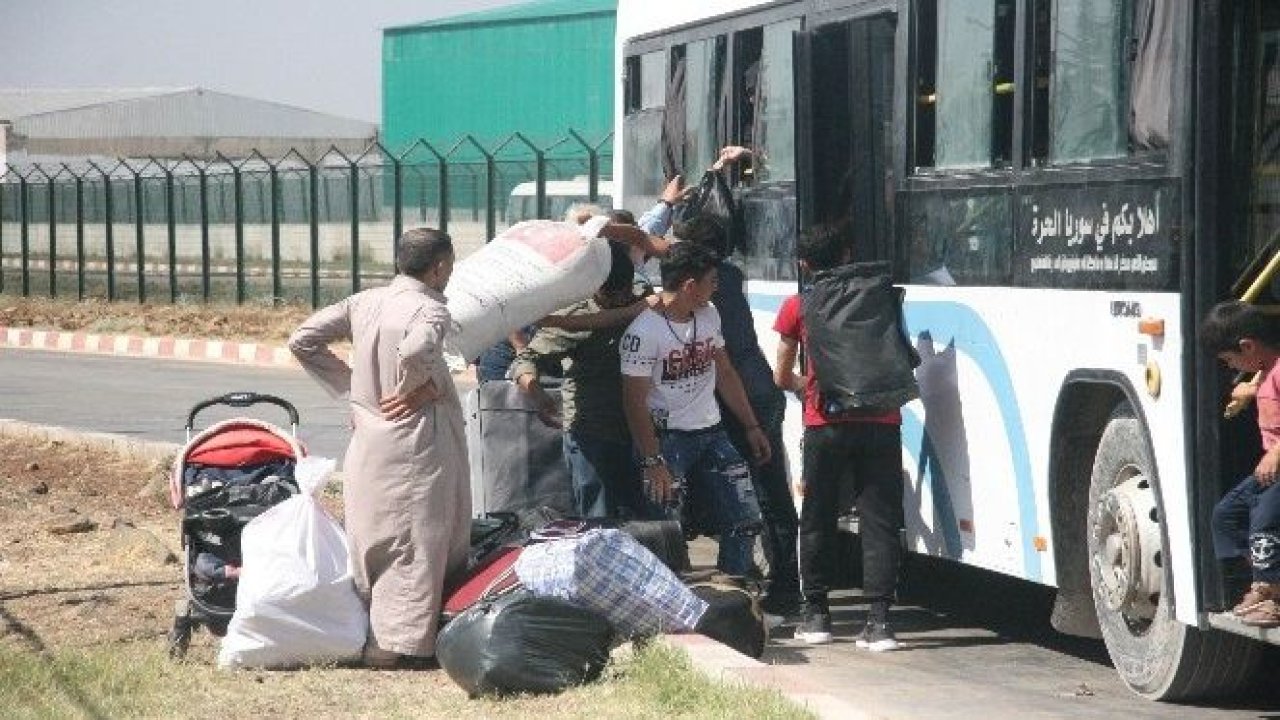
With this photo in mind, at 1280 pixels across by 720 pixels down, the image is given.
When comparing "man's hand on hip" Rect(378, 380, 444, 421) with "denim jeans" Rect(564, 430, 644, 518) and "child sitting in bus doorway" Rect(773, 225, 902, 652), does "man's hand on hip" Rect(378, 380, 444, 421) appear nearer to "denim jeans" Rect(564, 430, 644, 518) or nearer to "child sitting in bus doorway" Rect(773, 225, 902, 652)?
"denim jeans" Rect(564, 430, 644, 518)

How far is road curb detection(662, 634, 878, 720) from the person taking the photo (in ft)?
25.4

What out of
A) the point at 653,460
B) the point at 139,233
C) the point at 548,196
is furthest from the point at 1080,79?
the point at 139,233

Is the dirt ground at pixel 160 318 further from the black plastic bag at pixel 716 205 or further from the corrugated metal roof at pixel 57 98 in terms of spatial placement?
the corrugated metal roof at pixel 57 98

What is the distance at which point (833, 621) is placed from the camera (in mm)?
11320

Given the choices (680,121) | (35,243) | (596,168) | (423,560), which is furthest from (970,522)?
(35,243)

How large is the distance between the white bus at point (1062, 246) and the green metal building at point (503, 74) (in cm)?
4707

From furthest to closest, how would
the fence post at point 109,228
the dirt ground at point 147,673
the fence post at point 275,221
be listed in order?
1. the fence post at point 109,228
2. the fence post at point 275,221
3. the dirt ground at point 147,673

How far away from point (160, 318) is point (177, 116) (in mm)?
77702

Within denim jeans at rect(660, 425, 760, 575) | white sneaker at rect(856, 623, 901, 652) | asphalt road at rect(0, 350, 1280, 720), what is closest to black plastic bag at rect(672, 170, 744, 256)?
asphalt road at rect(0, 350, 1280, 720)

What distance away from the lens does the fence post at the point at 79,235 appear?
127 feet

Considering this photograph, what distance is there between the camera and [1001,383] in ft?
32.1

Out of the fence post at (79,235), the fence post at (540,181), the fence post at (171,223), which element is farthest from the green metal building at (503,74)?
the fence post at (540,181)

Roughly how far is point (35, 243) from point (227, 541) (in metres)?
32.8

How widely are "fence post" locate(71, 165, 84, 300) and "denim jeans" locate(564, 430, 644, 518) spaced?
93.9 feet
